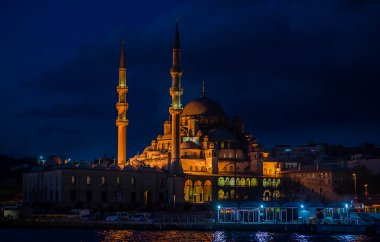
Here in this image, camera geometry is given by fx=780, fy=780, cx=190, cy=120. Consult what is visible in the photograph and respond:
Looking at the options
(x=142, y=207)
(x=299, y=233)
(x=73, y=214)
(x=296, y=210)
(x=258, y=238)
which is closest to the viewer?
(x=258, y=238)

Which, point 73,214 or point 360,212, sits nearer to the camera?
point 360,212

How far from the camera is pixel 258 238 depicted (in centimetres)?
4834

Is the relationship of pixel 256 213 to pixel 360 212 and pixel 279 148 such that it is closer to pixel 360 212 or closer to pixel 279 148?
pixel 360 212

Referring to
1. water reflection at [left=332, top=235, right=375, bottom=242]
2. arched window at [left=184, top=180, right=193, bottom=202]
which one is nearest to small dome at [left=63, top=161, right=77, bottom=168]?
arched window at [left=184, top=180, right=193, bottom=202]

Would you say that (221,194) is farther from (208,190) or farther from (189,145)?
(189,145)

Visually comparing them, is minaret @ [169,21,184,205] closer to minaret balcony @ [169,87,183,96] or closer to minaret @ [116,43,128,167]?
minaret balcony @ [169,87,183,96]

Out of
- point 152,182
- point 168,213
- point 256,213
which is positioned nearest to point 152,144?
point 152,182

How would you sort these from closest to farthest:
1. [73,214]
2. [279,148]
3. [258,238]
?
[258,238] < [73,214] < [279,148]

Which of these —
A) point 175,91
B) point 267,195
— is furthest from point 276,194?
point 175,91

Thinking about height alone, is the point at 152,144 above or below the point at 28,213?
above

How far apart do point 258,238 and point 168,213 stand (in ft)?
57.8

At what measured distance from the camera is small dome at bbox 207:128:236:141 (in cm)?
8400

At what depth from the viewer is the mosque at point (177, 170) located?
70.1 m

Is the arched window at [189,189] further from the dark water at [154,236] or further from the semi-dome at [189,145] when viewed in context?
the dark water at [154,236]
